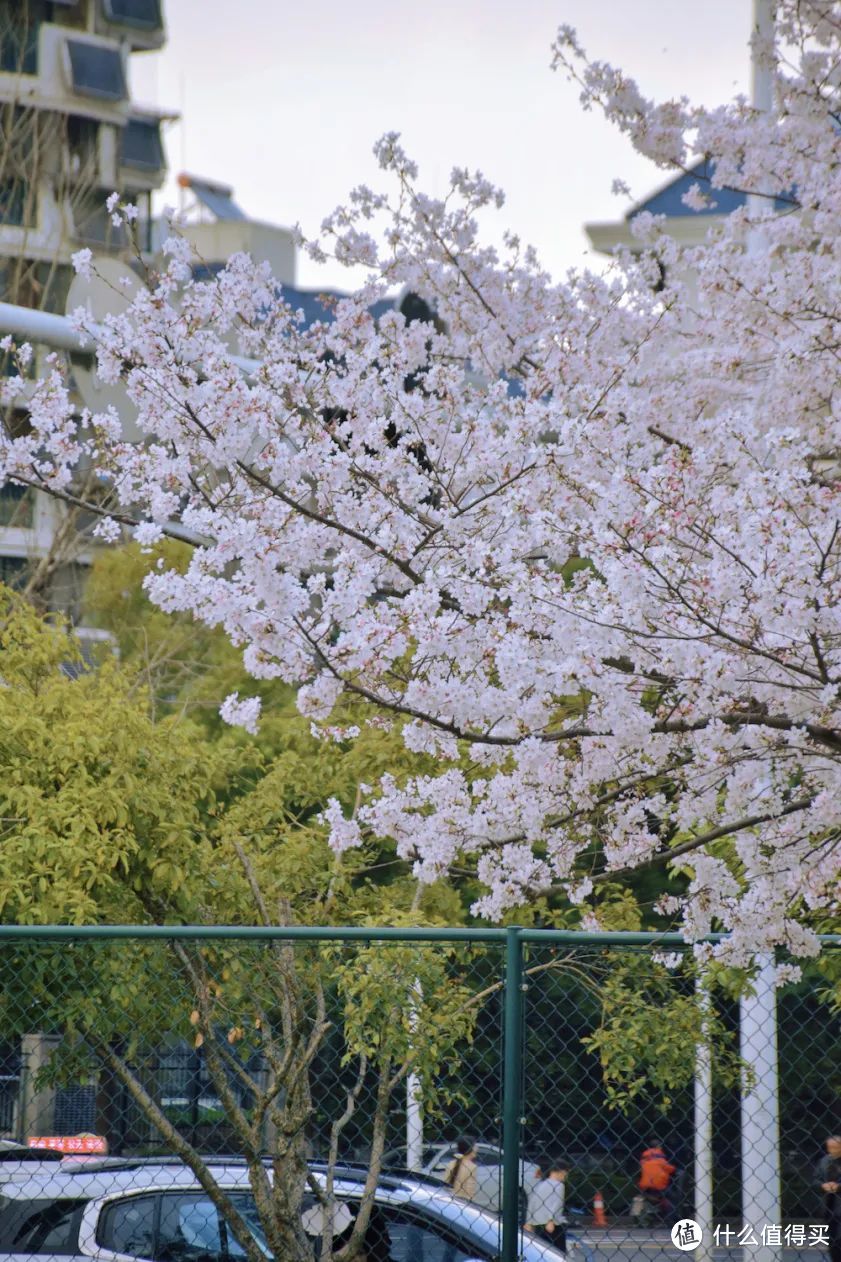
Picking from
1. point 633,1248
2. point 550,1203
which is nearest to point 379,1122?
point 550,1203

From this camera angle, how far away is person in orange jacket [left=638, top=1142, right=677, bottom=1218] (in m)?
5.27

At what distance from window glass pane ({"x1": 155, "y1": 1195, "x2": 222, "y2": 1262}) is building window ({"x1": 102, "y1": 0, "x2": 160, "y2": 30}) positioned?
42012mm

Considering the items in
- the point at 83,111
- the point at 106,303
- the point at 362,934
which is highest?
the point at 83,111

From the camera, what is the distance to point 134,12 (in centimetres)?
4394

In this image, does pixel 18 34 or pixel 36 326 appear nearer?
pixel 36 326

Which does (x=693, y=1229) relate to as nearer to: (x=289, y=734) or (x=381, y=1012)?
(x=381, y=1012)

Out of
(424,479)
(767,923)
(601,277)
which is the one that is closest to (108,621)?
(601,277)

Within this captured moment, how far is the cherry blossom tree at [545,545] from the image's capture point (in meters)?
5.39

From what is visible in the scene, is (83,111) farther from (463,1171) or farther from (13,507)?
(463,1171)

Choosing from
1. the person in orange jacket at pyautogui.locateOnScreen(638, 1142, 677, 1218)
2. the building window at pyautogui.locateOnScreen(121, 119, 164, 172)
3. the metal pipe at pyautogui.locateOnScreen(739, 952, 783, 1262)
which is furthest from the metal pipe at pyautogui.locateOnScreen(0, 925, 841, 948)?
the building window at pyautogui.locateOnScreen(121, 119, 164, 172)

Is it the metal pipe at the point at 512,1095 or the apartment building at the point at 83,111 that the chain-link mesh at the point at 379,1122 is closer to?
the metal pipe at the point at 512,1095

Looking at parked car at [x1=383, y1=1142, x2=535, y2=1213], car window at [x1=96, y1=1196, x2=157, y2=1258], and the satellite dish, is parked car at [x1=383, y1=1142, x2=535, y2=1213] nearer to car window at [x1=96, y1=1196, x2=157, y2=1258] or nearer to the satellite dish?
car window at [x1=96, y1=1196, x2=157, y2=1258]

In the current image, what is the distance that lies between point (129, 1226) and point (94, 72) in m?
39.7

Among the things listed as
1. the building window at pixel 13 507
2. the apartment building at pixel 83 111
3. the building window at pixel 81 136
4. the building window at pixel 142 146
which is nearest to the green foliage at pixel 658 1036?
the building window at pixel 13 507
